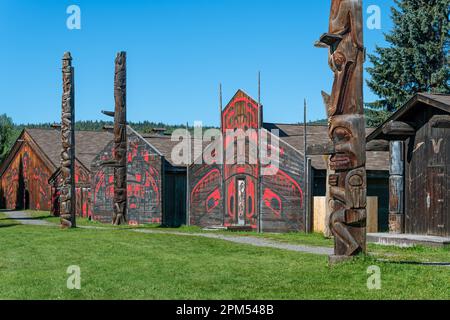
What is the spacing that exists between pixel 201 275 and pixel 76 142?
137 ft

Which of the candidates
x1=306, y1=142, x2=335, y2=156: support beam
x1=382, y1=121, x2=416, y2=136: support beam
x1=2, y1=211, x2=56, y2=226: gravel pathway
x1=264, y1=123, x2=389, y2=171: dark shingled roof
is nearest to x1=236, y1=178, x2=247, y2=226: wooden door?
x1=264, y1=123, x2=389, y2=171: dark shingled roof

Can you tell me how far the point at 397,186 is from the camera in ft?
79.1

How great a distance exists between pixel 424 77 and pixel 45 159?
93.8ft

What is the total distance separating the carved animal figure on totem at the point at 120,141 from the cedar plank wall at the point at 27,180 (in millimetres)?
21219

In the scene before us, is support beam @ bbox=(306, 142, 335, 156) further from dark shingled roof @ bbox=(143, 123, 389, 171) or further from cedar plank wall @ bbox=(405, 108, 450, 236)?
dark shingled roof @ bbox=(143, 123, 389, 171)

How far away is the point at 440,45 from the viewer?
42000 millimetres

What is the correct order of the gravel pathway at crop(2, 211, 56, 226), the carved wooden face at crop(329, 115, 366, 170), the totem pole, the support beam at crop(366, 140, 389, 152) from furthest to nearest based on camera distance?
the gravel pathway at crop(2, 211, 56, 226), the totem pole, the support beam at crop(366, 140, 389, 152), the carved wooden face at crop(329, 115, 366, 170)

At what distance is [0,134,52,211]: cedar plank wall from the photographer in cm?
5359

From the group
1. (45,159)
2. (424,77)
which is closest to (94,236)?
(424,77)

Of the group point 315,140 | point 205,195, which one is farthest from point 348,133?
point 205,195

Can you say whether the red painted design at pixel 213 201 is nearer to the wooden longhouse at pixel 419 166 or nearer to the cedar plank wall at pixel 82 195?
the cedar plank wall at pixel 82 195

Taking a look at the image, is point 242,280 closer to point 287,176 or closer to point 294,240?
point 294,240

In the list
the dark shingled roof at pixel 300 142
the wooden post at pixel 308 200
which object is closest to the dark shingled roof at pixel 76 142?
the dark shingled roof at pixel 300 142

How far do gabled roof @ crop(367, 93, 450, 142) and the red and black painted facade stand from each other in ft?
19.8
